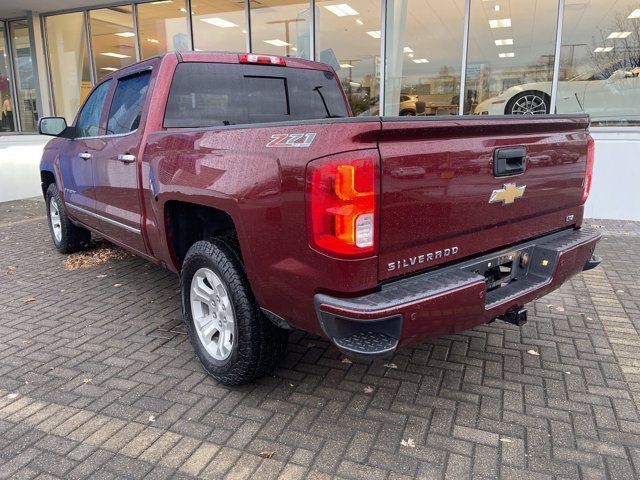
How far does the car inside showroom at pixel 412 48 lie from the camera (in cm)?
784

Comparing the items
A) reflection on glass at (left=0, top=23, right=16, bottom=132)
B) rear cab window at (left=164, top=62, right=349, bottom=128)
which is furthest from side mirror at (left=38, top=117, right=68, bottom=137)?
reflection on glass at (left=0, top=23, right=16, bottom=132)

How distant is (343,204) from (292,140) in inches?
15.7

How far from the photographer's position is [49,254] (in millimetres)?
6152

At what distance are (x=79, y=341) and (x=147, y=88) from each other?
1895mm

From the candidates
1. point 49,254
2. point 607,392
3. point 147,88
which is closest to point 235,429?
point 607,392

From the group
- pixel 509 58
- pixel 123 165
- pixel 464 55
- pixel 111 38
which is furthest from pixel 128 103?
pixel 111 38

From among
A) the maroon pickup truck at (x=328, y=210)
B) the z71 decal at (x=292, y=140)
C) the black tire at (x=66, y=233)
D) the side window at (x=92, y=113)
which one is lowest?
the black tire at (x=66, y=233)

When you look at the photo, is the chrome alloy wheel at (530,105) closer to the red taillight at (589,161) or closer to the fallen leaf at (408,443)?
the red taillight at (589,161)

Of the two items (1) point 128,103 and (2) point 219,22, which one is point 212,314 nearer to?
(1) point 128,103

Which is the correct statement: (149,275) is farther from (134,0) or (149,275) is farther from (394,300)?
(134,0)

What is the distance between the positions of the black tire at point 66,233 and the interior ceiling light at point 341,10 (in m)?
6.30

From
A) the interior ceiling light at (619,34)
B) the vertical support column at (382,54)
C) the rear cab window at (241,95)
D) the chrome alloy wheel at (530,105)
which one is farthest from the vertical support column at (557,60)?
the rear cab window at (241,95)

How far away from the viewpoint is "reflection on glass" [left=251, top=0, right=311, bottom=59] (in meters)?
9.91

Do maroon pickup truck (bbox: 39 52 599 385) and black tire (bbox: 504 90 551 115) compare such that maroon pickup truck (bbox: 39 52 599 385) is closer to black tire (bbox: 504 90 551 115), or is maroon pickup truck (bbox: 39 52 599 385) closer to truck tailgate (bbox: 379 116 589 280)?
truck tailgate (bbox: 379 116 589 280)
